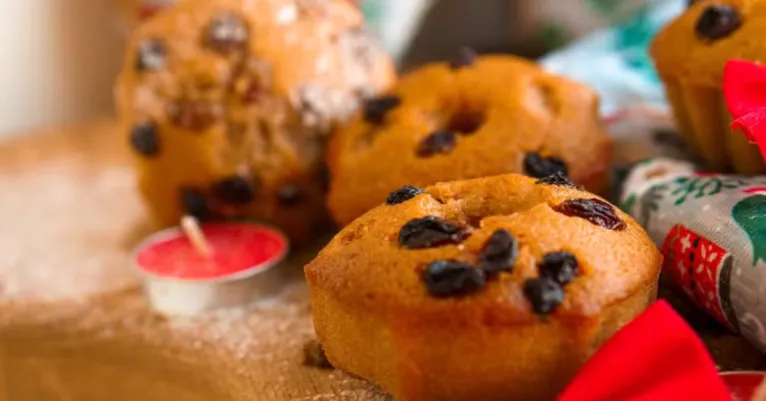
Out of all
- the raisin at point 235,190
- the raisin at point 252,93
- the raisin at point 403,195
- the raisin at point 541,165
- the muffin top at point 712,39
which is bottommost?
the raisin at point 235,190

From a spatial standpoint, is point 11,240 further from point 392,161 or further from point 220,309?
point 392,161

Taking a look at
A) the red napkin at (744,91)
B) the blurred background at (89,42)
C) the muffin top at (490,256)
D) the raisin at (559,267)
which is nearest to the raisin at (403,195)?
the muffin top at (490,256)

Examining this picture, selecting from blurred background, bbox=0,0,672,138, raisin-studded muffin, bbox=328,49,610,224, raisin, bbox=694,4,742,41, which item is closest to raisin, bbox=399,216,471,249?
raisin-studded muffin, bbox=328,49,610,224

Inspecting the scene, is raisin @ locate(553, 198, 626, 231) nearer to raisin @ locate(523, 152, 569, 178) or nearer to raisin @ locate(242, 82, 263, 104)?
raisin @ locate(523, 152, 569, 178)

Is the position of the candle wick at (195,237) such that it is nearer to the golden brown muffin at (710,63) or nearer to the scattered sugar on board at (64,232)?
the scattered sugar on board at (64,232)

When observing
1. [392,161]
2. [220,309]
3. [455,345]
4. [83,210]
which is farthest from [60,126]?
[455,345]

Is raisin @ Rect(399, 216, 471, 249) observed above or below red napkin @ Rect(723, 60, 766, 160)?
below
